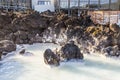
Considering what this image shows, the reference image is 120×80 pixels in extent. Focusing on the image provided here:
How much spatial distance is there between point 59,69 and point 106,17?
920cm

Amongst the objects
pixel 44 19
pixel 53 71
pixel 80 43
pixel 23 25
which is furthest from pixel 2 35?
→ pixel 53 71

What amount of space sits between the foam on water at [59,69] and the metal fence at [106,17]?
4.82 metres

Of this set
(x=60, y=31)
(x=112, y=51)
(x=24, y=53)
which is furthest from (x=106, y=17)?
(x=24, y=53)

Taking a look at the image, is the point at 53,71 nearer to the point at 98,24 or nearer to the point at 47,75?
the point at 47,75

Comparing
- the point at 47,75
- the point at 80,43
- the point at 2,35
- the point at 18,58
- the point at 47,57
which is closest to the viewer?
the point at 47,75

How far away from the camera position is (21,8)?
37969mm

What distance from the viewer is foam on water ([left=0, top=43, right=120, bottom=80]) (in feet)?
57.1

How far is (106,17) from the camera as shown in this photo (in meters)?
26.1

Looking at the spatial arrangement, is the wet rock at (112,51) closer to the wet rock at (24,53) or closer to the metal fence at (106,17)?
the metal fence at (106,17)

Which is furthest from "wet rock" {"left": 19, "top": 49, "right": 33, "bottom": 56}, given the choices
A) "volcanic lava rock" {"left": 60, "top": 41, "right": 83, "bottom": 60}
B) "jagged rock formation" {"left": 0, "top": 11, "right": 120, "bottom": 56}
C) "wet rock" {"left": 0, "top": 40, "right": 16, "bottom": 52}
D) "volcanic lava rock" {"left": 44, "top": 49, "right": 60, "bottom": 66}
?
"jagged rock formation" {"left": 0, "top": 11, "right": 120, "bottom": 56}

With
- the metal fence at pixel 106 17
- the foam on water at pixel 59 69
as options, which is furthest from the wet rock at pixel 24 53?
the metal fence at pixel 106 17

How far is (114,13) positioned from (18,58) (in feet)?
29.4

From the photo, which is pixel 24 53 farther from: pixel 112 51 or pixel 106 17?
pixel 106 17

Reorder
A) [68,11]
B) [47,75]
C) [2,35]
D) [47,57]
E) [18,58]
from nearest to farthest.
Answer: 1. [47,75]
2. [47,57]
3. [18,58]
4. [2,35]
5. [68,11]
